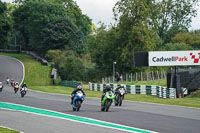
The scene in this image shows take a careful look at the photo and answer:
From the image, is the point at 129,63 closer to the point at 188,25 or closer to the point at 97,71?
the point at 97,71

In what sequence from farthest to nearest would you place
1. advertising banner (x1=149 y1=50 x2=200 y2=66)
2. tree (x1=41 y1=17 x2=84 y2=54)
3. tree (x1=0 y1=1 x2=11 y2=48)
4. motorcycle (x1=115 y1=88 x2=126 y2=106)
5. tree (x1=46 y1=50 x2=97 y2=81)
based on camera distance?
tree (x1=41 y1=17 x2=84 y2=54), tree (x1=0 y1=1 x2=11 y2=48), tree (x1=46 y1=50 x2=97 y2=81), advertising banner (x1=149 y1=50 x2=200 y2=66), motorcycle (x1=115 y1=88 x2=126 y2=106)

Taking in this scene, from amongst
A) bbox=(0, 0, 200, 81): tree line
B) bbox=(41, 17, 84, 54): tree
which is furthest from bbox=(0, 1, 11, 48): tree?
bbox=(41, 17, 84, 54): tree

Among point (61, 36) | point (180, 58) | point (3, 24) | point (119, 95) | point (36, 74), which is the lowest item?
point (119, 95)

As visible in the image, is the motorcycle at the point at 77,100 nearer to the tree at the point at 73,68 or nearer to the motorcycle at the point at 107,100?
the motorcycle at the point at 107,100

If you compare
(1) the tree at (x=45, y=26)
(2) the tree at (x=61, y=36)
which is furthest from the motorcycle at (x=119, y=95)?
(1) the tree at (x=45, y=26)

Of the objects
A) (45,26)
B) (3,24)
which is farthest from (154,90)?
(45,26)

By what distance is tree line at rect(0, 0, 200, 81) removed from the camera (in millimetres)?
71188

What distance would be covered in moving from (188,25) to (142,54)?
58.8 meters

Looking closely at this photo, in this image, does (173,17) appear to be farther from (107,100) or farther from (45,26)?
(107,100)

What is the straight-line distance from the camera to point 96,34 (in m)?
86.1

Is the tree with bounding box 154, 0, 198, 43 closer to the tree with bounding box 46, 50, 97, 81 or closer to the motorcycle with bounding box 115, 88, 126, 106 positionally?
the tree with bounding box 46, 50, 97, 81

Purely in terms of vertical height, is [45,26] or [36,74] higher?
[45,26]

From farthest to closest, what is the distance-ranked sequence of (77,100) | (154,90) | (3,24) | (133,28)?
(3,24) < (133,28) < (154,90) < (77,100)

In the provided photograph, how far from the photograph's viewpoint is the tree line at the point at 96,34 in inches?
2803
